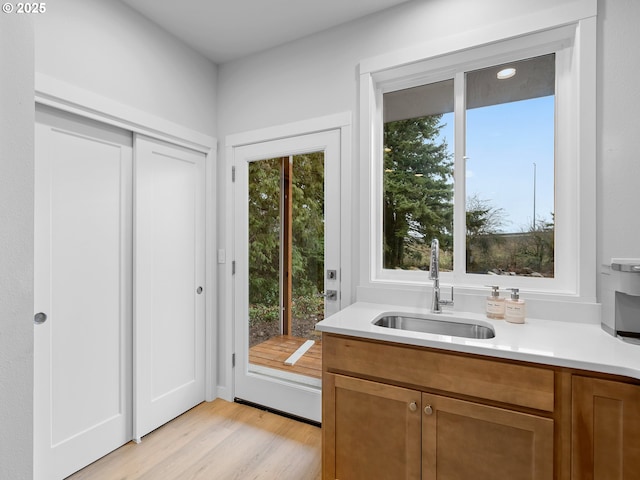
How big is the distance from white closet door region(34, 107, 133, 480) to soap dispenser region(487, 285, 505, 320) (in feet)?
6.93

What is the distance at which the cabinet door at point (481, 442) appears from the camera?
1176mm

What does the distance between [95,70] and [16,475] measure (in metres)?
1.93

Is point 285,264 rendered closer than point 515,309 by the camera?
No

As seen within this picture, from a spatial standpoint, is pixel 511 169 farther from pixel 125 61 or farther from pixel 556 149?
pixel 125 61

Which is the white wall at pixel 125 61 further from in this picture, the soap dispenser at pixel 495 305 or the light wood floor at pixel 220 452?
the soap dispenser at pixel 495 305

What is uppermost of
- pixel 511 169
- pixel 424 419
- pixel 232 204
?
pixel 511 169

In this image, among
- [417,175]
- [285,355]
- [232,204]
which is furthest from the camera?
[232,204]

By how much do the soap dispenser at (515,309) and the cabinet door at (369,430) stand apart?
2.02 ft

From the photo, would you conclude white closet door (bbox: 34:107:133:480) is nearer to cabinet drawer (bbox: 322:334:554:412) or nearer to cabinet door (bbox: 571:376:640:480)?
cabinet drawer (bbox: 322:334:554:412)

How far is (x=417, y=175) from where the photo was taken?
2045 mm

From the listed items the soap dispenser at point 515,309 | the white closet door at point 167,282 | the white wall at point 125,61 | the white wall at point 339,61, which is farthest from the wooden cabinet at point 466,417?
the white wall at point 125,61

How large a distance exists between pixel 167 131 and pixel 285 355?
5.85 feet

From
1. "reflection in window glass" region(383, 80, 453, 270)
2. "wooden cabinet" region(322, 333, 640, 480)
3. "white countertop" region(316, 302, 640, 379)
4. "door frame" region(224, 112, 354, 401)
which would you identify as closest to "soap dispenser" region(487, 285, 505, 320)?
"white countertop" region(316, 302, 640, 379)

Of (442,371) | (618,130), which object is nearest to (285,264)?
(442,371)
